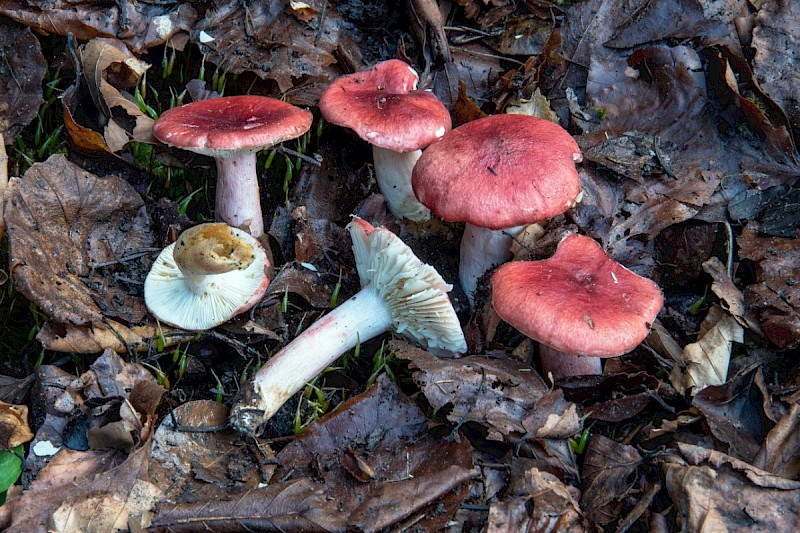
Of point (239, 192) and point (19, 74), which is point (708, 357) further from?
point (19, 74)

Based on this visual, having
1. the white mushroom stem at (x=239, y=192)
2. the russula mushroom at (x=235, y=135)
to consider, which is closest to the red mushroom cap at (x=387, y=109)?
the russula mushroom at (x=235, y=135)

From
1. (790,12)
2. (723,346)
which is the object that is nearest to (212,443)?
(723,346)

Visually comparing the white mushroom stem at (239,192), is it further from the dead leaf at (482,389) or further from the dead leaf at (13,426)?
the dead leaf at (13,426)

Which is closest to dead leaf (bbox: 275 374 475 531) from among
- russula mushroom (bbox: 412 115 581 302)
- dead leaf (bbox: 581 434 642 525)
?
dead leaf (bbox: 581 434 642 525)

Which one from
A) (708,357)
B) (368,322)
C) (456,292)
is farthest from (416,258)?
(708,357)

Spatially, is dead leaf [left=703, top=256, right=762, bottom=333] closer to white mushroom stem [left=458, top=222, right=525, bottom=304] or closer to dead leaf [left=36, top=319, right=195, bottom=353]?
white mushroom stem [left=458, top=222, right=525, bottom=304]

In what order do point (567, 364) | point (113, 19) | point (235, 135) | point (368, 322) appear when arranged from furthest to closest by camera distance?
point (113, 19) → point (368, 322) → point (567, 364) → point (235, 135)

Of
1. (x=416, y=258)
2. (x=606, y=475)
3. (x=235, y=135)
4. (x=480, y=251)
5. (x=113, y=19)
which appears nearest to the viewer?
(x=606, y=475)

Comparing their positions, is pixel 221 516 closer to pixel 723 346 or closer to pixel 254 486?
pixel 254 486
